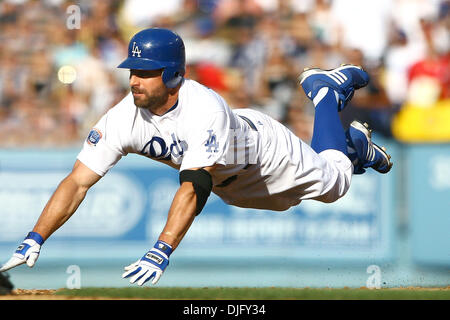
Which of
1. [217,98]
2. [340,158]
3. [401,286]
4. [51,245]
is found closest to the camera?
[217,98]

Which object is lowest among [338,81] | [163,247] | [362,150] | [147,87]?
[163,247]

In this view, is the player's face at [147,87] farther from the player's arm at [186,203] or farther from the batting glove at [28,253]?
the batting glove at [28,253]

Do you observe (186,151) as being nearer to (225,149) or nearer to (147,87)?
(225,149)

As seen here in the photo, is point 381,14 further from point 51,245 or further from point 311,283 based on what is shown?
point 51,245

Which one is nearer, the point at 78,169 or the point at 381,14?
the point at 78,169

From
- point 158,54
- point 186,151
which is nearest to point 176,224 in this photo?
point 186,151
